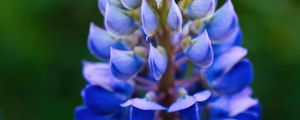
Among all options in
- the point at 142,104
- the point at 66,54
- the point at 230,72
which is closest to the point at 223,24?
the point at 230,72

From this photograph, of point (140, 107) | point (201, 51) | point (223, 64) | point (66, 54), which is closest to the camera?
point (140, 107)

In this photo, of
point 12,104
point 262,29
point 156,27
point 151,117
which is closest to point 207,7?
point 156,27

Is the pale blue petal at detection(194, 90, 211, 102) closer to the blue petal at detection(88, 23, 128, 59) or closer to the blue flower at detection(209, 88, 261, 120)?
the blue flower at detection(209, 88, 261, 120)

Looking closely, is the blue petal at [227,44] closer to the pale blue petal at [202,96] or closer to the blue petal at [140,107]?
the pale blue petal at [202,96]

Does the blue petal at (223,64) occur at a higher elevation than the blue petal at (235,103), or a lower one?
higher

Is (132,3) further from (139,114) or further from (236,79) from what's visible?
(236,79)

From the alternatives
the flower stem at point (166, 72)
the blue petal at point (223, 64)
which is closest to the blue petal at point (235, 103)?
the blue petal at point (223, 64)
